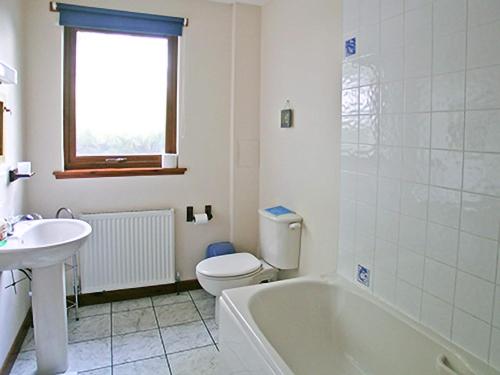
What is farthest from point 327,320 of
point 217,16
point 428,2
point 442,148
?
point 217,16

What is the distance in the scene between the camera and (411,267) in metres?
1.73

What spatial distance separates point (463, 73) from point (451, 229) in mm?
579

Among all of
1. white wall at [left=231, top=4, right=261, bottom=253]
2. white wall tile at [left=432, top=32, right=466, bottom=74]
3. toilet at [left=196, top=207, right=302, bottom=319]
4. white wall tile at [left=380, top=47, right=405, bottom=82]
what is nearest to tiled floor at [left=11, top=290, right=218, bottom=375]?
toilet at [left=196, top=207, right=302, bottom=319]

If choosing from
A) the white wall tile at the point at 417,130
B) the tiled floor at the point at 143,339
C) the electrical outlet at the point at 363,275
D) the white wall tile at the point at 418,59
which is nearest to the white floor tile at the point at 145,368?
the tiled floor at the point at 143,339

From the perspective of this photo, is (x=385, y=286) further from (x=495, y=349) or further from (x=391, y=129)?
(x=391, y=129)

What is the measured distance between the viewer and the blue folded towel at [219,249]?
10.7 ft

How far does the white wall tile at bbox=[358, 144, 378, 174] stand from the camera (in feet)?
6.32

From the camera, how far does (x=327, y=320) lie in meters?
2.11

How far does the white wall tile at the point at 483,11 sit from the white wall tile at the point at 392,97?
383mm

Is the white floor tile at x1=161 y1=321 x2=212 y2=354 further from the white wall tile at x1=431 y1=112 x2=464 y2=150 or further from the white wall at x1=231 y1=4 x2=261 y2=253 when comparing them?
the white wall tile at x1=431 y1=112 x2=464 y2=150

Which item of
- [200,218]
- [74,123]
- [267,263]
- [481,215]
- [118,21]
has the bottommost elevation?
[267,263]

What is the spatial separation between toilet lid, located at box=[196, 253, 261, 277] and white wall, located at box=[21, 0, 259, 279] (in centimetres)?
54

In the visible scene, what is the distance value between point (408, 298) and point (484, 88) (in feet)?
3.00

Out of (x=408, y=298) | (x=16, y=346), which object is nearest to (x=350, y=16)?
(x=408, y=298)
